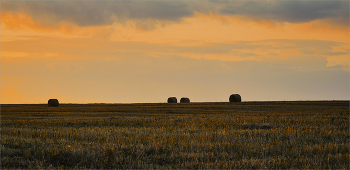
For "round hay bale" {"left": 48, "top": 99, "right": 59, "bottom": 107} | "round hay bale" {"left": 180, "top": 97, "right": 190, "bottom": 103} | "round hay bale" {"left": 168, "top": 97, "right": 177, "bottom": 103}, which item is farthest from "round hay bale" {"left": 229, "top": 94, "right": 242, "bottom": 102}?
"round hay bale" {"left": 48, "top": 99, "right": 59, "bottom": 107}

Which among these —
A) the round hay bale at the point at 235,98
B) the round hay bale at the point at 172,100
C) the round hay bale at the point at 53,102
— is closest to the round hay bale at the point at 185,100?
the round hay bale at the point at 172,100

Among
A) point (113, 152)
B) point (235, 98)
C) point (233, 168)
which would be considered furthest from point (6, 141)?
point (235, 98)

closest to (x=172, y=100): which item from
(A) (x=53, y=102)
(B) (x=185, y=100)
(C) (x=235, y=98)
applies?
(B) (x=185, y=100)

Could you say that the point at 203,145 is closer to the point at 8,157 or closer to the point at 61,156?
the point at 61,156

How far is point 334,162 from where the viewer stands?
396 inches

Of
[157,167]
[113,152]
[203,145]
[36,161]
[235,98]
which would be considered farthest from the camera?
[235,98]

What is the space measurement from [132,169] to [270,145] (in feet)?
18.9

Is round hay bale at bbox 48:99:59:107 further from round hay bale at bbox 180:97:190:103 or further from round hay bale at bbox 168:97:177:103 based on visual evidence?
round hay bale at bbox 180:97:190:103

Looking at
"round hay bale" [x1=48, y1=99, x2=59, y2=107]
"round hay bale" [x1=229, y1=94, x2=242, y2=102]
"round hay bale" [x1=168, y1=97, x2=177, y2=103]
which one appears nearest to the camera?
"round hay bale" [x1=48, y1=99, x2=59, y2=107]

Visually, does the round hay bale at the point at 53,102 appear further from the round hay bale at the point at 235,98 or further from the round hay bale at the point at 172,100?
the round hay bale at the point at 235,98

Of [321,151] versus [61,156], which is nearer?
[61,156]

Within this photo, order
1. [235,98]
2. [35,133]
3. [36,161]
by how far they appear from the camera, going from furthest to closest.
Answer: [235,98] → [35,133] → [36,161]

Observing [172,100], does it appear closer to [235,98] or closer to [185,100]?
[185,100]

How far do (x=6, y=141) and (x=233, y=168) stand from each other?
8.86 metres
